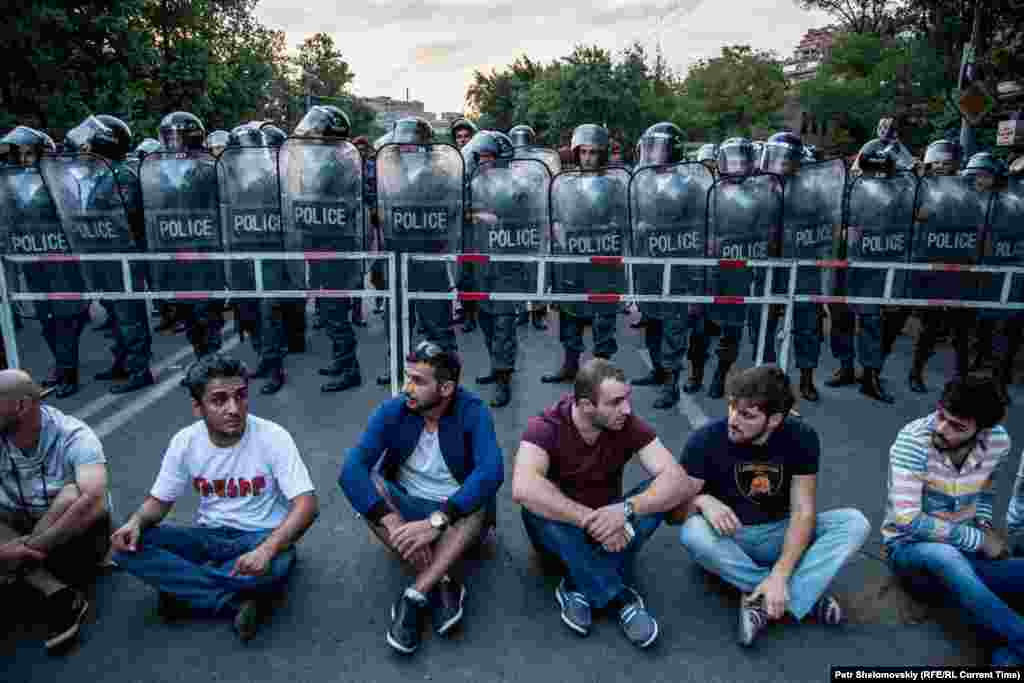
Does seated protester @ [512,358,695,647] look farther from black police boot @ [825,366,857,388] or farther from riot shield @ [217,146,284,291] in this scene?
black police boot @ [825,366,857,388]

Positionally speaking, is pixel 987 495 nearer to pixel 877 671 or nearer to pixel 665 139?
pixel 877 671

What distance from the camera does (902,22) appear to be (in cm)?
3325

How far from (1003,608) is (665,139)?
4136mm

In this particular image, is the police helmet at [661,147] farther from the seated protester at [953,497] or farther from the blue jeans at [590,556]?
the blue jeans at [590,556]

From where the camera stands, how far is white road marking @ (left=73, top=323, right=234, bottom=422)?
5.38 m

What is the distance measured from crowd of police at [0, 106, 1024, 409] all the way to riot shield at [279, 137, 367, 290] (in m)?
0.02

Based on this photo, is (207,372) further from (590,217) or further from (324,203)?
(590,217)

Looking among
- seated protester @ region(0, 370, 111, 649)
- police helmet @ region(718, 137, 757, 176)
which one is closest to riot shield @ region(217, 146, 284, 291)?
seated protester @ region(0, 370, 111, 649)

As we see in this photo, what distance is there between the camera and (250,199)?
553 centimetres

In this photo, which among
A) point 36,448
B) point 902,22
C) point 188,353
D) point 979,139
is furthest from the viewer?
point 902,22

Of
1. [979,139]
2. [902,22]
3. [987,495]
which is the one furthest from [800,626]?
[902,22]

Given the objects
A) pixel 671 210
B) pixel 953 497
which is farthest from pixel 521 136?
pixel 953 497

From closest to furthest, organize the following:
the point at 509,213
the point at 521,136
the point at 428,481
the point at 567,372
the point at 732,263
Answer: the point at 428,481 → the point at 732,263 → the point at 509,213 → the point at 567,372 → the point at 521,136

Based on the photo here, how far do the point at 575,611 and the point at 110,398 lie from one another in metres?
4.81
